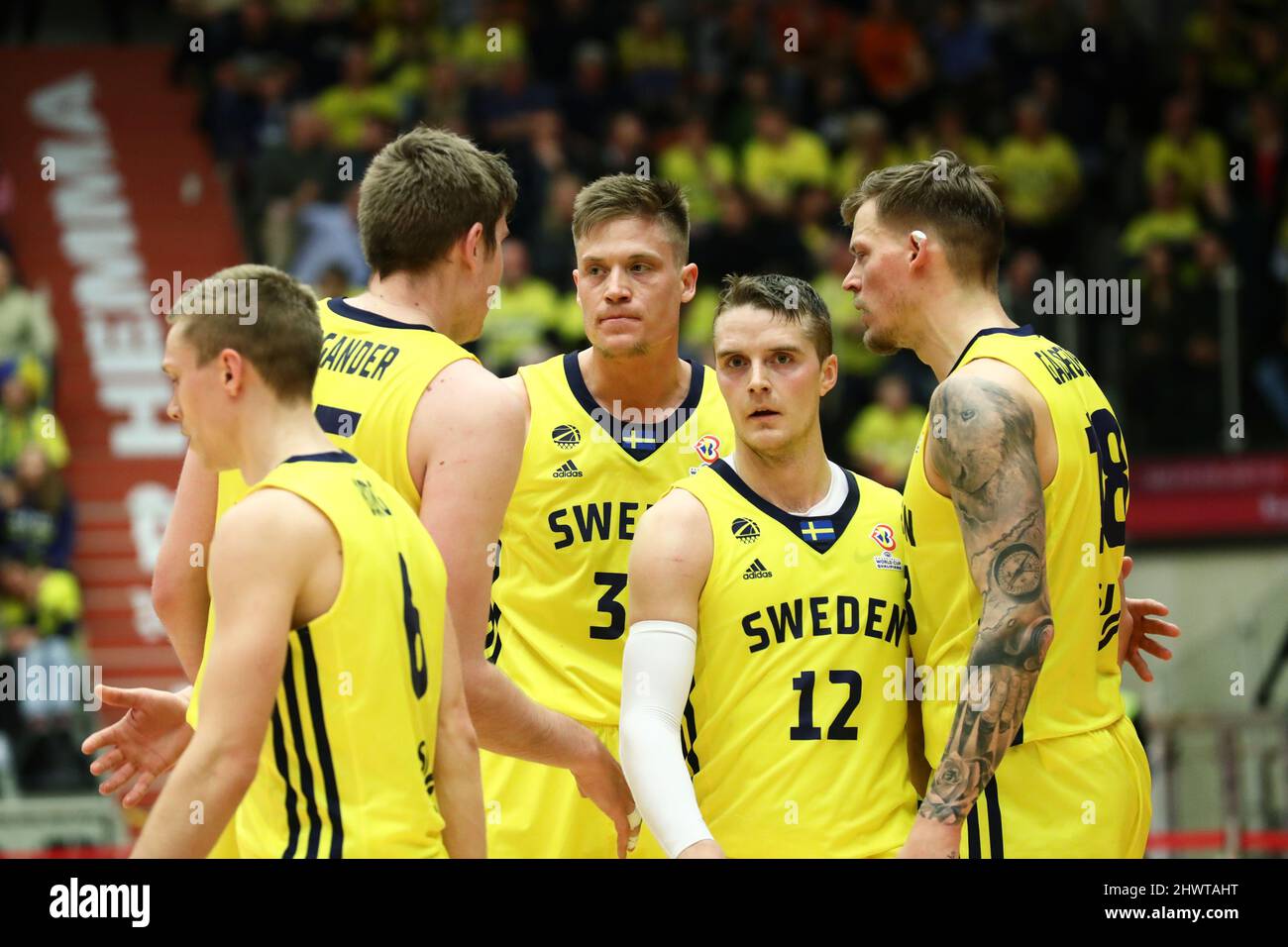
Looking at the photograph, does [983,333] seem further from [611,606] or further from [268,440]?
[268,440]

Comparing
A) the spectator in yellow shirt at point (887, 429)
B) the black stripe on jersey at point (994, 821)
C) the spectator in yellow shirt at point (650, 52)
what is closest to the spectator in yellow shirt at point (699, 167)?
the spectator in yellow shirt at point (650, 52)

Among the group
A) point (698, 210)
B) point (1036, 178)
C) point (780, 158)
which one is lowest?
point (698, 210)

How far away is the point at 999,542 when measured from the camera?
4395 mm

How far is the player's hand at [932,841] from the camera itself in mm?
4301

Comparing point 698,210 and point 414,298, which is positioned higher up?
point 698,210

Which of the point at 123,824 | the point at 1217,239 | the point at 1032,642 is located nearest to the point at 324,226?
the point at 123,824

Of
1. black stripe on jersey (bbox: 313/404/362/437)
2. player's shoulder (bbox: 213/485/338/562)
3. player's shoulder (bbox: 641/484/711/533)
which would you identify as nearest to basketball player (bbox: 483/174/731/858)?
player's shoulder (bbox: 641/484/711/533)

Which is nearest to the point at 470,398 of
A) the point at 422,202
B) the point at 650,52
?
the point at 422,202

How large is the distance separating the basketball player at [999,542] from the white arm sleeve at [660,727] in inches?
22.9

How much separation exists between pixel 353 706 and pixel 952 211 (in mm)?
2242

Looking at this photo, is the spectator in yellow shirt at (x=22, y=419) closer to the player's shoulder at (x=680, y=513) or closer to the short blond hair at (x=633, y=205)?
the short blond hair at (x=633, y=205)
